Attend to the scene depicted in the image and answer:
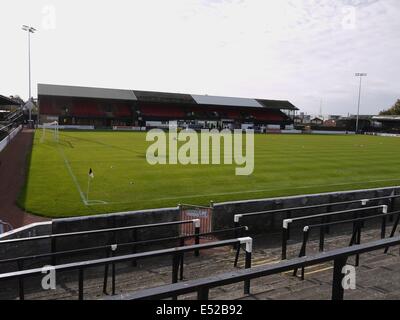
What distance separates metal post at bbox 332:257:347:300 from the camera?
3.37 meters

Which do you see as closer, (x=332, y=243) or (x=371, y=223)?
(x=332, y=243)

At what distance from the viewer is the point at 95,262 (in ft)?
11.7

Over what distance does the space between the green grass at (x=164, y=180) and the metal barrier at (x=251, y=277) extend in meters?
10.5

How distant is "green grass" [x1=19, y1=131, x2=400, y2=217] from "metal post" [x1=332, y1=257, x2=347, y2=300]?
10372 mm

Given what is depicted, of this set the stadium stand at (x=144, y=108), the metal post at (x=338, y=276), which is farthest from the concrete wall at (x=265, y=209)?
the stadium stand at (x=144, y=108)

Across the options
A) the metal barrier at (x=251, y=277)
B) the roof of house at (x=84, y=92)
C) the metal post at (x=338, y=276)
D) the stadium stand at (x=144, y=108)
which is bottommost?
the metal post at (x=338, y=276)

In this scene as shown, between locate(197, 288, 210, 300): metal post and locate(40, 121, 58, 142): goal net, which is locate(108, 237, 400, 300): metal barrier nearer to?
locate(197, 288, 210, 300): metal post

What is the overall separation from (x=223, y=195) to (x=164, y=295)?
13.5m

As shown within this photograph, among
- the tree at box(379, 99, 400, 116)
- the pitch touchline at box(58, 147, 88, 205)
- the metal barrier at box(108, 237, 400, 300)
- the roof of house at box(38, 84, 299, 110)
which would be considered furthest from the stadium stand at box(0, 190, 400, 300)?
the tree at box(379, 99, 400, 116)

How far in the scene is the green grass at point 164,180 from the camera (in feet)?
47.5

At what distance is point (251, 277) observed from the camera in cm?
291

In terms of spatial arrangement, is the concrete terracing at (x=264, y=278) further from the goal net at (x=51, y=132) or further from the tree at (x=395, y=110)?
the tree at (x=395, y=110)
